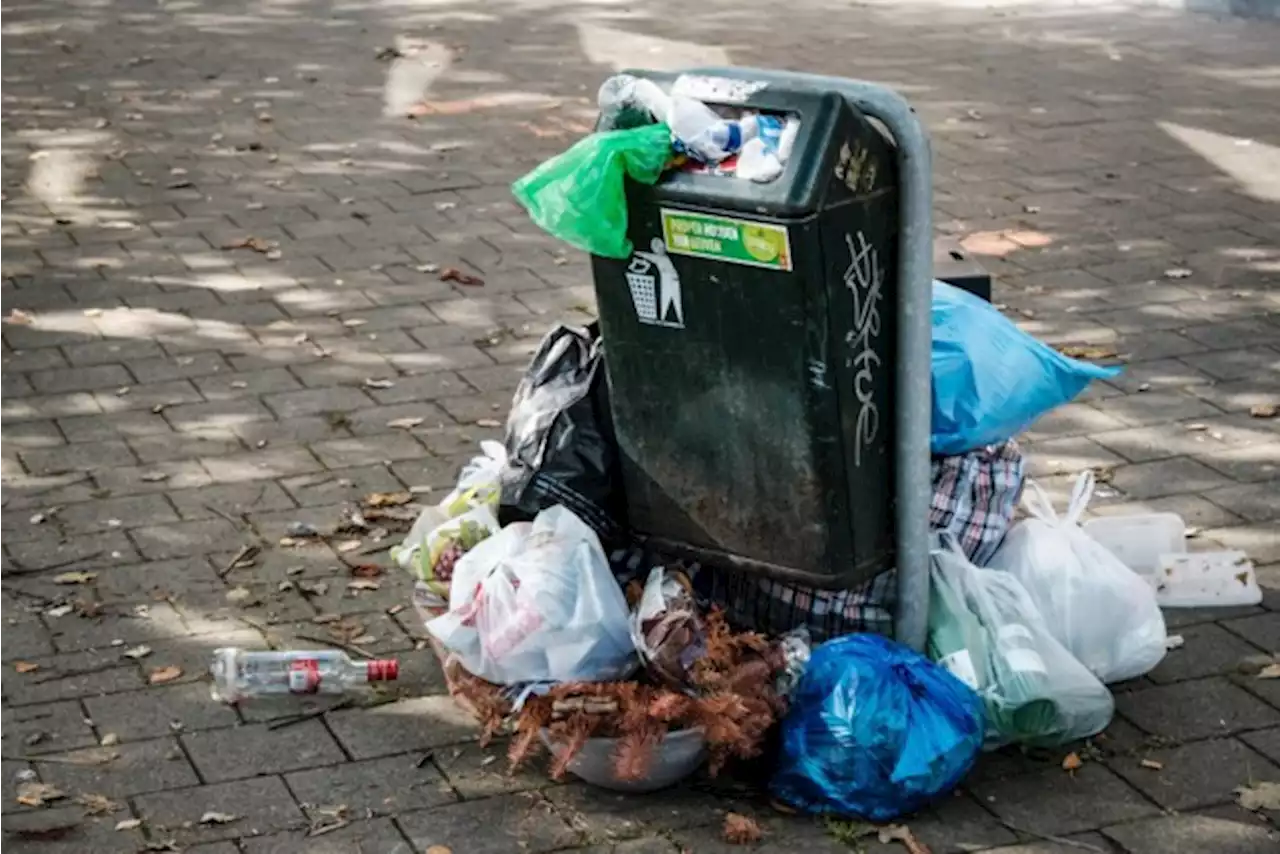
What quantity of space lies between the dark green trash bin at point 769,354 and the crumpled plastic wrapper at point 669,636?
218 millimetres

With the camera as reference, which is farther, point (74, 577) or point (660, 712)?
point (74, 577)

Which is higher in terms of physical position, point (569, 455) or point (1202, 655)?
point (569, 455)

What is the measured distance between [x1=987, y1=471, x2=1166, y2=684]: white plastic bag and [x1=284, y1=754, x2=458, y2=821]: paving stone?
1.37 m

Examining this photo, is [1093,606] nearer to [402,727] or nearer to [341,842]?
[402,727]

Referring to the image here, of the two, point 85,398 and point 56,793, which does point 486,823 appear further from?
point 85,398

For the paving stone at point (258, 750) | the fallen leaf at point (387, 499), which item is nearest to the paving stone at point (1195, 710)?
the paving stone at point (258, 750)

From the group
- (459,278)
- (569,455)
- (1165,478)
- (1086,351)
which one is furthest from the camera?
(459,278)

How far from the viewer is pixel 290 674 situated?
4.70 m

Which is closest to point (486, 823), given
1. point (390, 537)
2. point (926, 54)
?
point (390, 537)

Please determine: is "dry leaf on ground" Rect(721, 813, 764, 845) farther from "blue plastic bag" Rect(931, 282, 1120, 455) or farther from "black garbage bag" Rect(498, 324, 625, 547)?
"blue plastic bag" Rect(931, 282, 1120, 455)

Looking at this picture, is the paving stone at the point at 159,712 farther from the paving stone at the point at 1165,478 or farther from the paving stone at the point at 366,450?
the paving stone at the point at 1165,478

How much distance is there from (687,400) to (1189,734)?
1.29m

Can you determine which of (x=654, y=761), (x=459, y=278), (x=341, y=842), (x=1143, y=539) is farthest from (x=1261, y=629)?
(x=459, y=278)

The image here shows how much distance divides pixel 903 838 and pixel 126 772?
5.41ft
